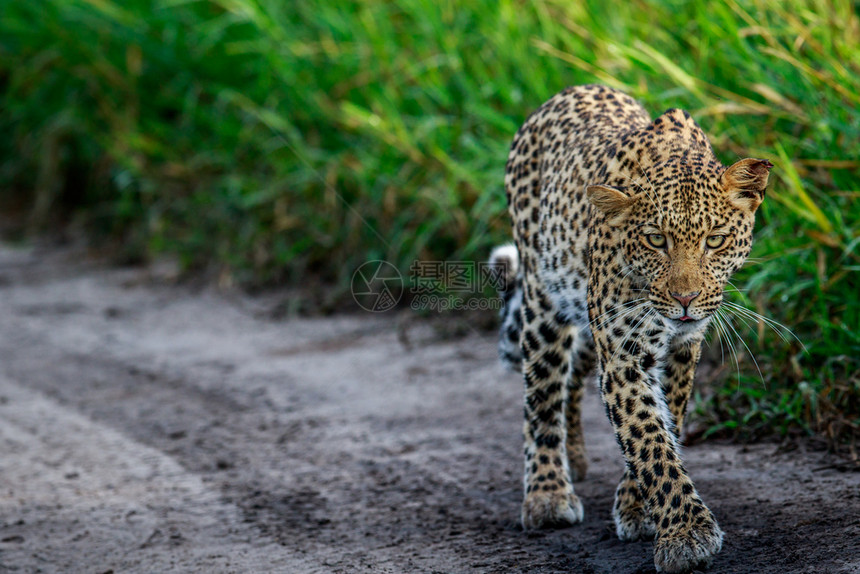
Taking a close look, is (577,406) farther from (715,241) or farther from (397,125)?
(397,125)

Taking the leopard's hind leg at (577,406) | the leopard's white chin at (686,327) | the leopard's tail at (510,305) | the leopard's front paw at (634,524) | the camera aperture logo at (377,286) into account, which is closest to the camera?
the leopard's white chin at (686,327)

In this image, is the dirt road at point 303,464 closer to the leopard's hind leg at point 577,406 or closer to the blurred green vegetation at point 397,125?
the leopard's hind leg at point 577,406

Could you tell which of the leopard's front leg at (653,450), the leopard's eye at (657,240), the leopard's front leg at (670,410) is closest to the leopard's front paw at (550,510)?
the leopard's front leg at (670,410)

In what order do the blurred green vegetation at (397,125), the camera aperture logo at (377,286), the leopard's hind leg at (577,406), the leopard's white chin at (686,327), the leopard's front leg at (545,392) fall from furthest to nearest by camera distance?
the camera aperture logo at (377,286)
the blurred green vegetation at (397,125)
the leopard's hind leg at (577,406)
the leopard's front leg at (545,392)
the leopard's white chin at (686,327)

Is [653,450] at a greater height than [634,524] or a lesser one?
greater

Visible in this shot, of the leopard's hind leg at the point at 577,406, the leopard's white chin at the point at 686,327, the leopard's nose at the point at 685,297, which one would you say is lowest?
the leopard's hind leg at the point at 577,406

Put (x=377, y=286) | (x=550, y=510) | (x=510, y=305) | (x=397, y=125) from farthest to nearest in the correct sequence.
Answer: (x=377, y=286) → (x=397, y=125) → (x=510, y=305) → (x=550, y=510)

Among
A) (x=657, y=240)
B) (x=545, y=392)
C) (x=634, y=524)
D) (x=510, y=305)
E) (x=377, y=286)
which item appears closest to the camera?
(x=657, y=240)

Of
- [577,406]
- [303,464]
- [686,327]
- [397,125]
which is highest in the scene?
[397,125]

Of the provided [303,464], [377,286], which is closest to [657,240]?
[303,464]

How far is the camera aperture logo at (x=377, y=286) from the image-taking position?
6824mm

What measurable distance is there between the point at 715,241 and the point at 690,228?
9 centimetres

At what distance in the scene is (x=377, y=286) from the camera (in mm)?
6953

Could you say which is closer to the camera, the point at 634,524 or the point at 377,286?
the point at 634,524
